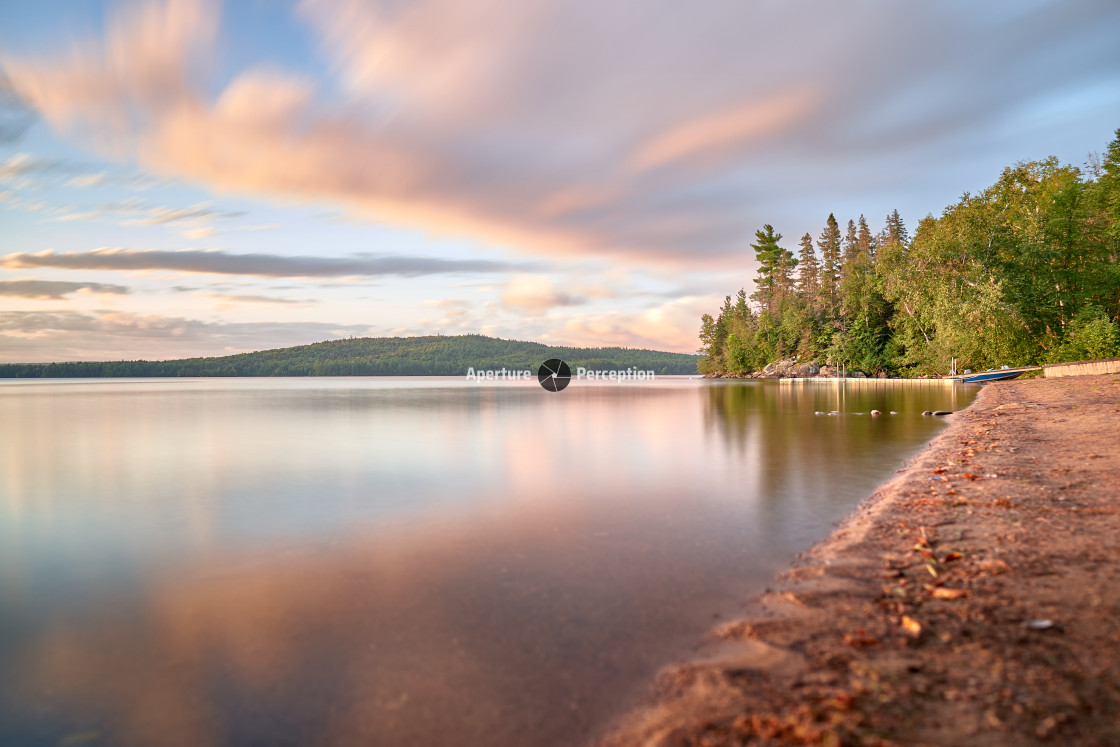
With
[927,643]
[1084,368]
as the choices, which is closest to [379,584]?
[927,643]

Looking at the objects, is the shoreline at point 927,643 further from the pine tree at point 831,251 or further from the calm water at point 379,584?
the pine tree at point 831,251

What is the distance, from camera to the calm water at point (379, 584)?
4426 millimetres

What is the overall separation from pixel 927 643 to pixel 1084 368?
4650 cm

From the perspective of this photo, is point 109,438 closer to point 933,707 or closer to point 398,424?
point 398,424

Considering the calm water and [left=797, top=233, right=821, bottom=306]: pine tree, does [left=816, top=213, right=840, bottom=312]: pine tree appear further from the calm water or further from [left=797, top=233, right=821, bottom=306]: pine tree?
the calm water

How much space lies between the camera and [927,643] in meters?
4.67

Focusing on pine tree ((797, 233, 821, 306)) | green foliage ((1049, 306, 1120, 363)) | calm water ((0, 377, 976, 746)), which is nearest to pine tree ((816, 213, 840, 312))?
pine tree ((797, 233, 821, 306))

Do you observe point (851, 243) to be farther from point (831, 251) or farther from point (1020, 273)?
point (1020, 273)

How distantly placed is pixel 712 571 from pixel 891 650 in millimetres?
2636

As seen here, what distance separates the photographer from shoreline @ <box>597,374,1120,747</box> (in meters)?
3.61

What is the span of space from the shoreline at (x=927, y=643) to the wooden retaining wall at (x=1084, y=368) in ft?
121

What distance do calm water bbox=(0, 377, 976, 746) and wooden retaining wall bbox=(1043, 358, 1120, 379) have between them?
1184 inches

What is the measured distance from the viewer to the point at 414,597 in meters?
6.53

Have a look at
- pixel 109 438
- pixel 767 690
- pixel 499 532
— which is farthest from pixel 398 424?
pixel 767 690
